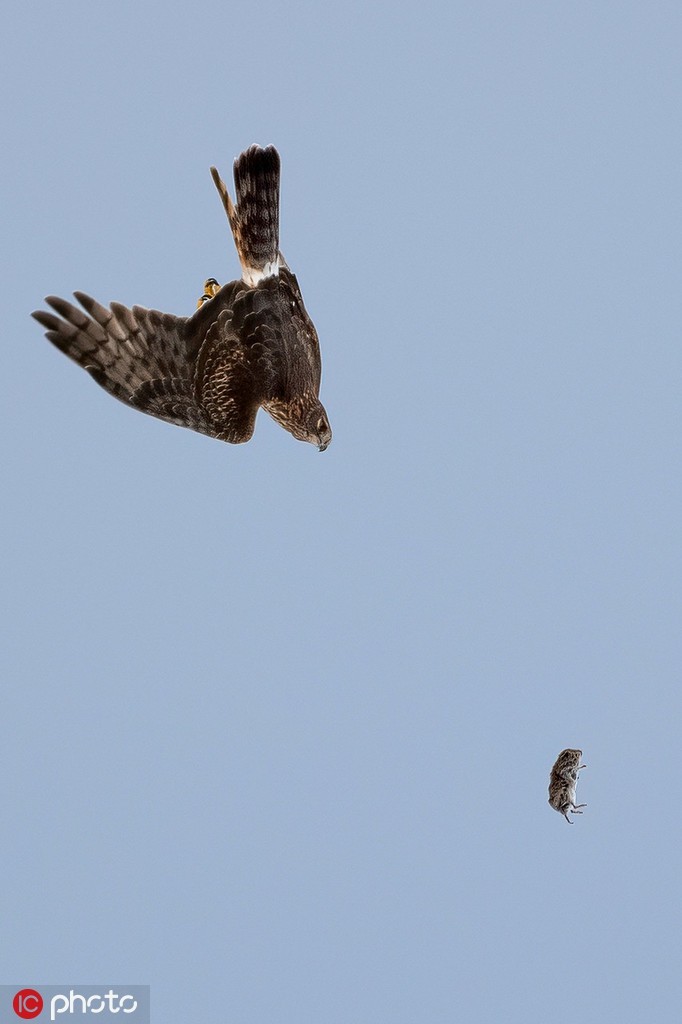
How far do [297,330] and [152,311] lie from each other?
4.02ft

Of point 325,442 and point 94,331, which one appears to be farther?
point 325,442

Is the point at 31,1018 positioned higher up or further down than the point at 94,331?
further down

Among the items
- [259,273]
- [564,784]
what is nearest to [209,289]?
[259,273]

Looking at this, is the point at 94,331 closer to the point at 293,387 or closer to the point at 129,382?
the point at 129,382

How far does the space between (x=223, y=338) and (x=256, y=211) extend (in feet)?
3.65

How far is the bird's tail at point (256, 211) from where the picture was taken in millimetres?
12406

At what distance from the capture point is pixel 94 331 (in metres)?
12.5

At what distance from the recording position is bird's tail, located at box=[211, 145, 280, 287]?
12406mm

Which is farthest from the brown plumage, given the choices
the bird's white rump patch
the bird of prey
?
the bird's white rump patch

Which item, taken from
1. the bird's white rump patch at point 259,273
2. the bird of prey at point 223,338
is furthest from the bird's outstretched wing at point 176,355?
the bird's white rump patch at point 259,273

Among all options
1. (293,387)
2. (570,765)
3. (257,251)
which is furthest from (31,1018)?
(257,251)

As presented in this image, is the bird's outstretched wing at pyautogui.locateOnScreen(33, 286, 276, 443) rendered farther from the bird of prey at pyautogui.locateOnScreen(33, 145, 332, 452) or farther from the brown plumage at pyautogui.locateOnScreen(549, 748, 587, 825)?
the brown plumage at pyautogui.locateOnScreen(549, 748, 587, 825)

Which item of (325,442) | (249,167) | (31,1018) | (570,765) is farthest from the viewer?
(31,1018)

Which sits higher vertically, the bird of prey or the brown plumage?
the bird of prey
